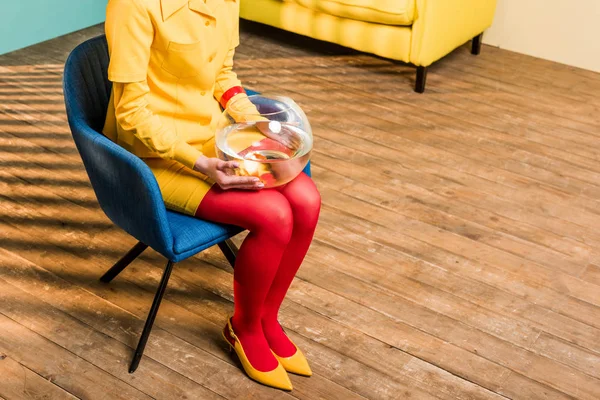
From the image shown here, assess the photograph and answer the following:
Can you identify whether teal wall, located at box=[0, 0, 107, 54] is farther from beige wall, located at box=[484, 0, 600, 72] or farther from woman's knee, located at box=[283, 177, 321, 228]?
woman's knee, located at box=[283, 177, 321, 228]

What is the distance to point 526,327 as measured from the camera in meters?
A: 2.22

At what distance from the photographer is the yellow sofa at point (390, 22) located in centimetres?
355

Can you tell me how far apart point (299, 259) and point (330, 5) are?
2101 mm

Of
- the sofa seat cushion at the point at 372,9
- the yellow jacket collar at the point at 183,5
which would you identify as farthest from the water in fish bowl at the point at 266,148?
the sofa seat cushion at the point at 372,9

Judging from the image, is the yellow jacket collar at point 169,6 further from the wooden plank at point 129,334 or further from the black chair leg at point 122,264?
the wooden plank at point 129,334

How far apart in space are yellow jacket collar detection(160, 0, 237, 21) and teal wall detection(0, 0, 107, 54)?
2.25 m

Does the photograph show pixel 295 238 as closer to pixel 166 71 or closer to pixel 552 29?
pixel 166 71

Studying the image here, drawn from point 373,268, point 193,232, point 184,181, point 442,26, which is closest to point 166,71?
point 184,181

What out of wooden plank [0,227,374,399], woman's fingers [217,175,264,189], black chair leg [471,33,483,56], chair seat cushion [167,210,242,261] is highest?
woman's fingers [217,175,264,189]

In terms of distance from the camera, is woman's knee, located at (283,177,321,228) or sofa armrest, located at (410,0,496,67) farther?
sofa armrest, located at (410,0,496,67)

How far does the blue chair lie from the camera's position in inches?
68.2

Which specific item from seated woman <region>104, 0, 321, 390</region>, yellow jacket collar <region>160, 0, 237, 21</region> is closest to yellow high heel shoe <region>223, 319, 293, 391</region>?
seated woman <region>104, 0, 321, 390</region>

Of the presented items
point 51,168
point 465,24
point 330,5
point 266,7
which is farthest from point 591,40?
point 51,168

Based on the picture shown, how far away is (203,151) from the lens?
6.40ft
